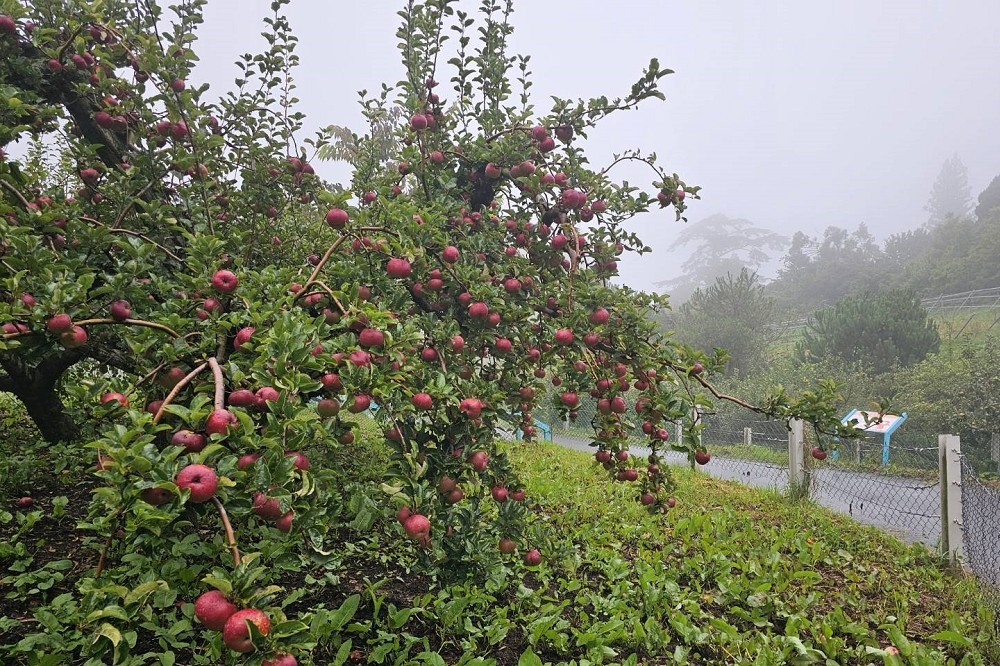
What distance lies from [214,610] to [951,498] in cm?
555

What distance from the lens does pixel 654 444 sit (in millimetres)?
2633

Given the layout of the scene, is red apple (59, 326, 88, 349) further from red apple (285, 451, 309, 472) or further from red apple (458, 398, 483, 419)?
red apple (458, 398, 483, 419)

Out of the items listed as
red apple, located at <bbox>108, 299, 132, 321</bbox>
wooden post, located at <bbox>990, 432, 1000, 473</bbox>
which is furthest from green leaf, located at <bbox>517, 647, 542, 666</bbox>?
wooden post, located at <bbox>990, 432, 1000, 473</bbox>

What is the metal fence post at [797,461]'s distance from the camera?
6.07 meters

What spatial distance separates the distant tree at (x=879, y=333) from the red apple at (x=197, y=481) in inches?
767

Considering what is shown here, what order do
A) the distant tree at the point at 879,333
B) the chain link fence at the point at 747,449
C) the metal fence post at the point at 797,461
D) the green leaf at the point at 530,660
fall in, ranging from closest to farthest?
the green leaf at the point at 530,660 < the metal fence post at the point at 797,461 < the chain link fence at the point at 747,449 < the distant tree at the point at 879,333

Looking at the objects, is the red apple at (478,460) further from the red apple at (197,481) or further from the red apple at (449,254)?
the red apple at (197,481)

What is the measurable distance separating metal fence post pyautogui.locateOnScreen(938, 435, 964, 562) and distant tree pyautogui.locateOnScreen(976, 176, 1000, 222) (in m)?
48.7

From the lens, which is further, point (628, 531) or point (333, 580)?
point (628, 531)

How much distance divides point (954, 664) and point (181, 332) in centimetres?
418

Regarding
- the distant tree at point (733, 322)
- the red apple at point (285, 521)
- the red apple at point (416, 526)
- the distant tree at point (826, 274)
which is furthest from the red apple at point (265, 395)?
the distant tree at point (826, 274)

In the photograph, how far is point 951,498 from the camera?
4398mm

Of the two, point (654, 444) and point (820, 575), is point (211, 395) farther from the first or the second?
point (820, 575)

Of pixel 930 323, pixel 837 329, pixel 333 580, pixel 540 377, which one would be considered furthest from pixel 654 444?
pixel 930 323
